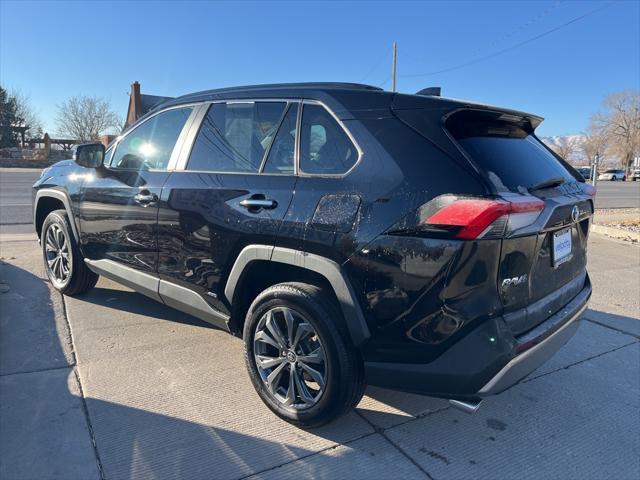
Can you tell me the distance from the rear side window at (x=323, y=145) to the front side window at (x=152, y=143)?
3.88 ft

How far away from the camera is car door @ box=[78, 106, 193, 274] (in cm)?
345

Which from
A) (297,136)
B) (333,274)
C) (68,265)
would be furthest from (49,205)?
(333,274)

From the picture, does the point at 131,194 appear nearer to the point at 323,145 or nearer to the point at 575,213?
the point at 323,145

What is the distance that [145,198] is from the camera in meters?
3.44

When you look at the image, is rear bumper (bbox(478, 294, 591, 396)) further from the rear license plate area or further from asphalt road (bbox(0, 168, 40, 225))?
asphalt road (bbox(0, 168, 40, 225))

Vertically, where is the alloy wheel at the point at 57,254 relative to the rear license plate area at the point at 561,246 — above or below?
below

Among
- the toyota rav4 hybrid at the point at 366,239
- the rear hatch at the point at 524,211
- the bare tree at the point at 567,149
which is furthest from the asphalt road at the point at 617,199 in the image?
the bare tree at the point at 567,149

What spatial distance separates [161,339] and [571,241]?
9.79 ft

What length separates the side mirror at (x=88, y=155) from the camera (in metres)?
3.98

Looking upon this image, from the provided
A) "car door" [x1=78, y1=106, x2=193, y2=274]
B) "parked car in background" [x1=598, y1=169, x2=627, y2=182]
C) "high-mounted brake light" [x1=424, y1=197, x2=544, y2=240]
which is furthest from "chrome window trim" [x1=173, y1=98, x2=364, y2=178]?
"parked car in background" [x1=598, y1=169, x2=627, y2=182]

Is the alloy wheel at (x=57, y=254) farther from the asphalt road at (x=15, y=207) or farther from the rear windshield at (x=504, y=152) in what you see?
the asphalt road at (x=15, y=207)

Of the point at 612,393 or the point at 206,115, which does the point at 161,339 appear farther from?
the point at 612,393

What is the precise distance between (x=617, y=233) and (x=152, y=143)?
908 centimetres

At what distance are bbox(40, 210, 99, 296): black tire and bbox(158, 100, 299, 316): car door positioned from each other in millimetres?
1464
